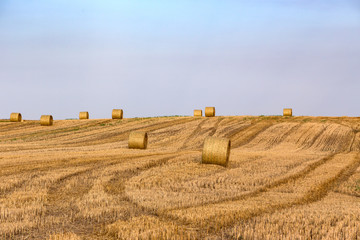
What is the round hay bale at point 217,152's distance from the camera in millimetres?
12781

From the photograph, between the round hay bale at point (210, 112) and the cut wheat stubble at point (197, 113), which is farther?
the cut wheat stubble at point (197, 113)

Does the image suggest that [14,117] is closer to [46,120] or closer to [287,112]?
[46,120]

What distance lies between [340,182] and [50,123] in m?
28.8

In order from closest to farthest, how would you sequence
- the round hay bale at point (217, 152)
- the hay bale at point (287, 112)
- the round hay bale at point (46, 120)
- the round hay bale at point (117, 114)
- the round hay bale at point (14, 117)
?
the round hay bale at point (217, 152) → the round hay bale at point (46, 120) → the hay bale at point (287, 112) → the round hay bale at point (117, 114) → the round hay bale at point (14, 117)

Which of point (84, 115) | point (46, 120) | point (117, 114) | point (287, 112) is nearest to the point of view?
point (46, 120)

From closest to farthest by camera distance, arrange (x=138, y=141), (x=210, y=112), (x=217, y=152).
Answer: (x=217, y=152)
(x=138, y=141)
(x=210, y=112)

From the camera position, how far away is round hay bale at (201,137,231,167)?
41.9 ft

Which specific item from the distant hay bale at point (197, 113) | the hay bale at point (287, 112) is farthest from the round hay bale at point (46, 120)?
the hay bale at point (287, 112)

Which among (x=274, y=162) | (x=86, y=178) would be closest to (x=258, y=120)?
(x=274, y=162)

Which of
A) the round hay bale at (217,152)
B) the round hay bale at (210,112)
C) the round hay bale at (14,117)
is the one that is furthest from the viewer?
the round hay bale at (14,117)

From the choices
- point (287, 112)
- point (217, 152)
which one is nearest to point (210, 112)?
point (287, 112)

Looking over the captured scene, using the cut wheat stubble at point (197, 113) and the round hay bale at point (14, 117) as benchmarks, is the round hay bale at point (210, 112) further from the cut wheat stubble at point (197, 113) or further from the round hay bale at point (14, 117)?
the round hay bale at point (14, 117)

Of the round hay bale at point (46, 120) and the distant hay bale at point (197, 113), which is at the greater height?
the distant hay bale at point (197, 113)

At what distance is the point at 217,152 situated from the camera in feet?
42.3
